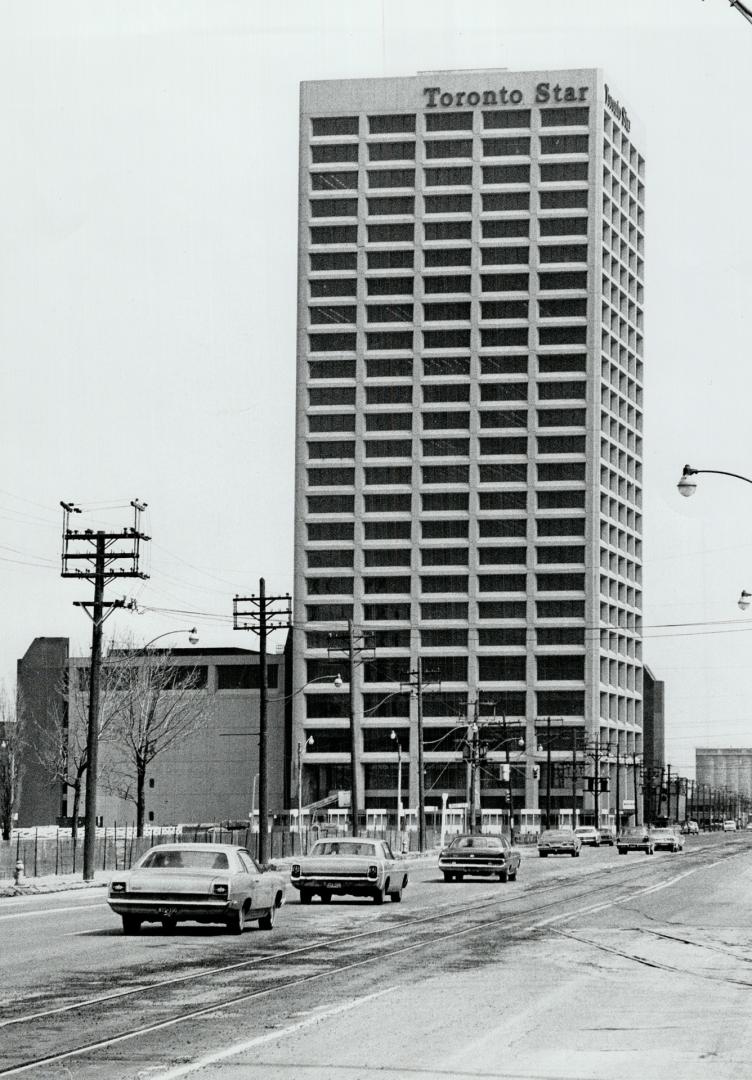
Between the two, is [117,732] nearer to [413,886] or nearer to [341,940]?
[413,886]

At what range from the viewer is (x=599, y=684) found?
154 meters

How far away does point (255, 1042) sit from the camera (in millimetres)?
12641

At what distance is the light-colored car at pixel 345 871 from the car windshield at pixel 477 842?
42.2 ft

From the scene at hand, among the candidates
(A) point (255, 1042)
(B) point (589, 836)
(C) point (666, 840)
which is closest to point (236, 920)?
(A) point (255, 1042)

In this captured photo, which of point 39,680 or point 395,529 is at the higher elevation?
point 395,529

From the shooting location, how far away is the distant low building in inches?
5635

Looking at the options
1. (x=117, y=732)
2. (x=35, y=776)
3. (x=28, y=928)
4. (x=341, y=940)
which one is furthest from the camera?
(x=35, y=776)

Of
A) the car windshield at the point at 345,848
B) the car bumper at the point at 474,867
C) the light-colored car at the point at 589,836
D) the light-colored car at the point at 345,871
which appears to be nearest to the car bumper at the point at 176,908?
the light-colored car at the point at 345,871

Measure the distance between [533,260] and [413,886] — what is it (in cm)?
11772

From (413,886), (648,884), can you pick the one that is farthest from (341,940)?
(648,884)

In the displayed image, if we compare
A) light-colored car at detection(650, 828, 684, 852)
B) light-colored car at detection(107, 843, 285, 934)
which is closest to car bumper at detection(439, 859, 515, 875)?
light-colored car at detection(107, 843, 285, 934)

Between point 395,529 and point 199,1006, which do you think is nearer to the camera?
point 199,1006

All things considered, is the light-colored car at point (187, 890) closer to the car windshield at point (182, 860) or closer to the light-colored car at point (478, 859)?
the car windshield at point (182, 860)

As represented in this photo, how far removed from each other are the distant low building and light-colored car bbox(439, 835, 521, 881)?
319 feet
